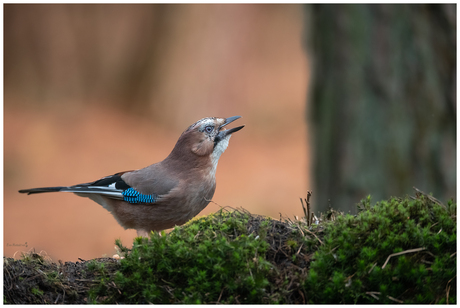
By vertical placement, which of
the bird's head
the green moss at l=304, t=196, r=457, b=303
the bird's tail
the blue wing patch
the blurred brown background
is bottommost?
the green moss at l=304, t=196, r=457, b=303

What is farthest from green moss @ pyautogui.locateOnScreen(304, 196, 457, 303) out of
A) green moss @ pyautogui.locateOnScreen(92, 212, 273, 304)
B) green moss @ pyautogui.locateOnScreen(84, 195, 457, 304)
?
green moss @ pyautogui.locateOnScreen(92, 212, 273, 304)

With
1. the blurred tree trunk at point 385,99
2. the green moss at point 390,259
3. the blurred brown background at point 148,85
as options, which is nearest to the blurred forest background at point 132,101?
the blurred brown background at point 148,85

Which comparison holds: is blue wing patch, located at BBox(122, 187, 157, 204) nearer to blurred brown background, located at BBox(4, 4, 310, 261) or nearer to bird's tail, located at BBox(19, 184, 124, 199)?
bird's tail, located at BBox(19, 184, 124, 199)

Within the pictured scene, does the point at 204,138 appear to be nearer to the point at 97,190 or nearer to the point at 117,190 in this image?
the point at 117,190

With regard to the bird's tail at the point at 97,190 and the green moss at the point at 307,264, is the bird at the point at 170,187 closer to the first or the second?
the bird's tail at the point at 97,190

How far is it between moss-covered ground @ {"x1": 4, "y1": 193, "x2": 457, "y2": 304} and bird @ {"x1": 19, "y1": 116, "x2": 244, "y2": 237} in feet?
5.16

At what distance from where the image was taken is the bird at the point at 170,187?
199 inches

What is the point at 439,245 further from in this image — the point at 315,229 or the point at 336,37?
the point at 336,37

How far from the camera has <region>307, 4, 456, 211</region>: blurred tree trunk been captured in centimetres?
649

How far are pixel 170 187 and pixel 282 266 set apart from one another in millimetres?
2308

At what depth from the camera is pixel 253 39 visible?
17875 millimetres

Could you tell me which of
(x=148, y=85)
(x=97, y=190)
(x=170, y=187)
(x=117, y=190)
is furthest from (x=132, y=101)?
(x=170, y=187)

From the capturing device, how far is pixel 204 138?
5422mm

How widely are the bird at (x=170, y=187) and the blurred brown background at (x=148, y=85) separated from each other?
943 cm
